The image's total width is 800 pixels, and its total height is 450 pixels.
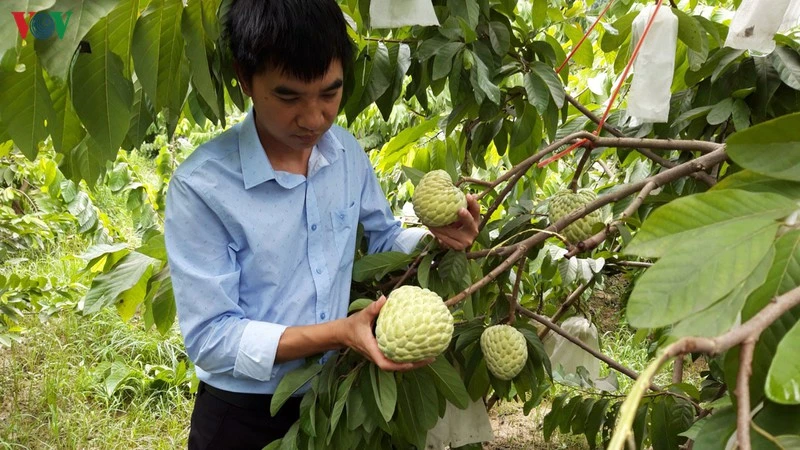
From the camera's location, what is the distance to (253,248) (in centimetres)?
150

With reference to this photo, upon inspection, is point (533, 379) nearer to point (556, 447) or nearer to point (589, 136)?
point (589, 136)

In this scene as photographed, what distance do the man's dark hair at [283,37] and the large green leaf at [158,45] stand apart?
212 mm

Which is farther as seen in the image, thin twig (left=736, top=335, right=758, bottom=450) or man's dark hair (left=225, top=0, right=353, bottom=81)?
man's dark hair (left=225, top=0, right=353, bottom=81)

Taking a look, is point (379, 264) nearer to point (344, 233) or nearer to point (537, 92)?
point (344, 233)

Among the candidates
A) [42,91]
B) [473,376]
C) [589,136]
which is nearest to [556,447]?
[473,376]

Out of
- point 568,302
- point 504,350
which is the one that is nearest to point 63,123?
point 504,350

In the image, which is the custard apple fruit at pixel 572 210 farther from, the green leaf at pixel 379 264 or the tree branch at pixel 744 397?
the tree branch at pixel 744 397

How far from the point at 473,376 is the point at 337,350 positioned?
33 cm

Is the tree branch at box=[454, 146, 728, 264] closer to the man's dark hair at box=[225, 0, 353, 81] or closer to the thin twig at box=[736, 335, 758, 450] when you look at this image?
the man's dark hair at box=[225, 0, 353, 81]

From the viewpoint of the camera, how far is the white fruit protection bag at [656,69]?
147 cm

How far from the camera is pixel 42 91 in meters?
1.01

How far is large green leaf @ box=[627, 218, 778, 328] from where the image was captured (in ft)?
1.69

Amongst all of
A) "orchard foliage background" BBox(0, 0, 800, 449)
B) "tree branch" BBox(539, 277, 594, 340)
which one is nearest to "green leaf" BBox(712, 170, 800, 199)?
"orchard foliage background" BBox(0, 0, 800, 449)

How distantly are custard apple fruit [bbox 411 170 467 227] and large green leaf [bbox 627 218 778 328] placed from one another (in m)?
0.86
